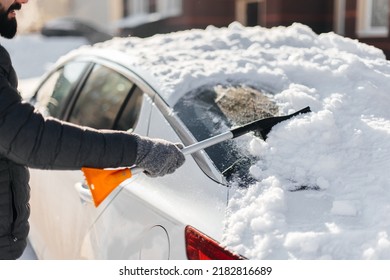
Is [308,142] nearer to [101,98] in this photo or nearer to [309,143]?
[309,143]

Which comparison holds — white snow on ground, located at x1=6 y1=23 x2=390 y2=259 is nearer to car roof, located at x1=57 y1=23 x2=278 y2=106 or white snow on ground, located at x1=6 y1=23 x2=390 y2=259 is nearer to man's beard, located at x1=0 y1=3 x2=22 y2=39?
car roof, located at x1=57 y1=23 x2=278 y2=106

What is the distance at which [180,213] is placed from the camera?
1.99 m

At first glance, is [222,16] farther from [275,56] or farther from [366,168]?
[366,168]

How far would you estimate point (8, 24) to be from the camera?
1.96 metres

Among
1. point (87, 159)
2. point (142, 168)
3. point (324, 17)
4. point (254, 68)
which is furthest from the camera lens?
point (324, 17)

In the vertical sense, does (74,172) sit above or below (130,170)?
below

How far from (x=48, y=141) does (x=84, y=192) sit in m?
0.84

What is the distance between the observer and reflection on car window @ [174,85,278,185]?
7.14 feet

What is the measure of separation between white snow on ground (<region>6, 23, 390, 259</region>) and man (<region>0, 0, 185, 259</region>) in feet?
1.18

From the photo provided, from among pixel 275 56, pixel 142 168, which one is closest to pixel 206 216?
pixel 142 168

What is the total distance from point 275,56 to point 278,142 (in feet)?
2.98

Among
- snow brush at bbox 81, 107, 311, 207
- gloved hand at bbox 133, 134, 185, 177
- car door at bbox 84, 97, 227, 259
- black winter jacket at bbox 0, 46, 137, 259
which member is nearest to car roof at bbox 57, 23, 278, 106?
car door at bbox 84, 97, 227, 259

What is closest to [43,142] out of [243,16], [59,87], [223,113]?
[223,113]

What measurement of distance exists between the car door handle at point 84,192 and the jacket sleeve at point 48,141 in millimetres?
700
